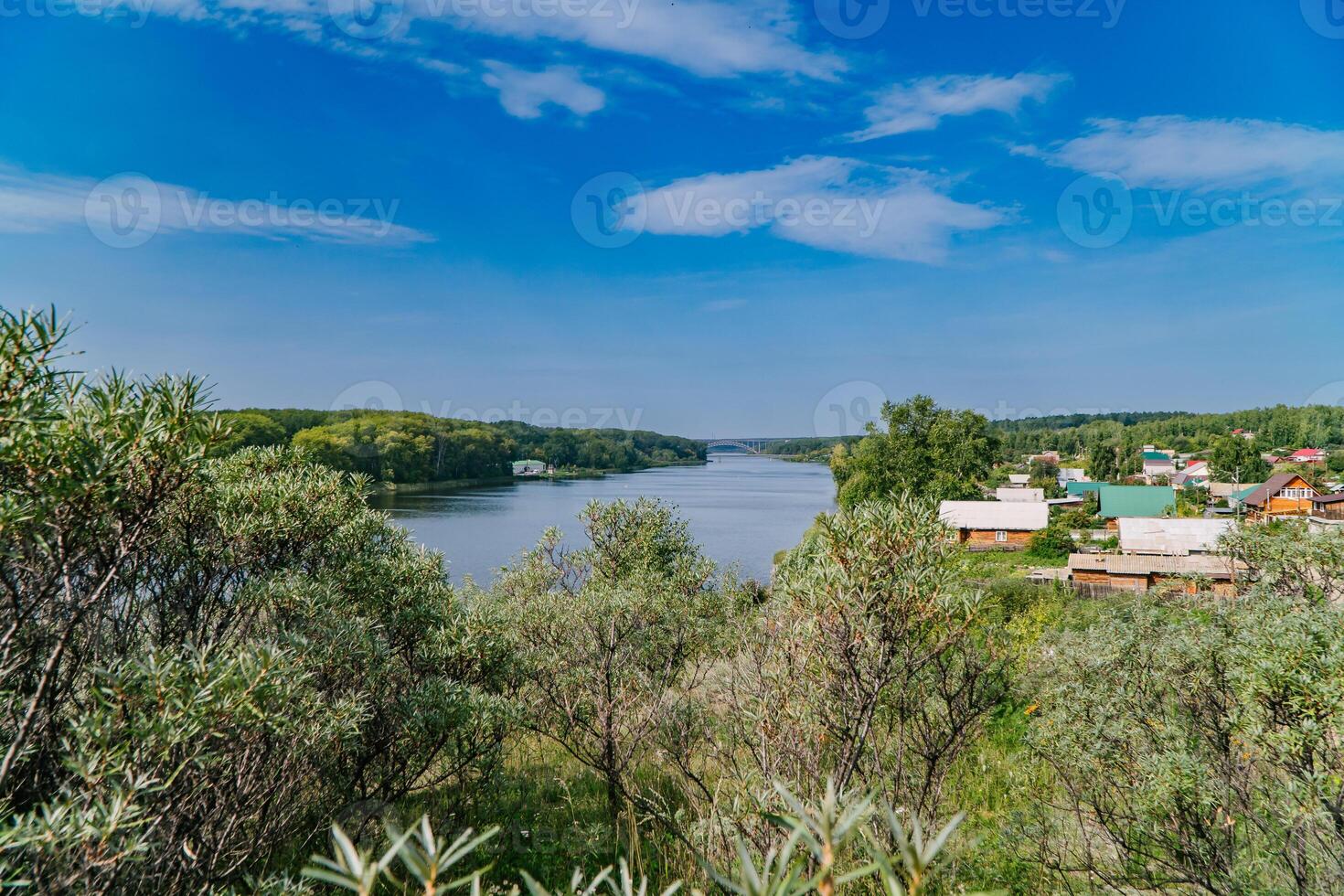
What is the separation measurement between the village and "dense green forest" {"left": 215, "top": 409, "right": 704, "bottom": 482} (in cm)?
2984

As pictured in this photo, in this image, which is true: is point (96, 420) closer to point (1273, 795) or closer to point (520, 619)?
point (520, 619)

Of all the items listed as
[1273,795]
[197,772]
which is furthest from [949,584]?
[197,772]

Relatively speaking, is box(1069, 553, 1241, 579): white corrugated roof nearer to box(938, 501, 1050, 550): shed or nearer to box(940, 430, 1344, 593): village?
box(940, 430, 1344, 593): village

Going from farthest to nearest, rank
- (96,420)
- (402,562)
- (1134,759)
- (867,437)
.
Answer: (867,437), (402,562), (1134,759), (96,420)

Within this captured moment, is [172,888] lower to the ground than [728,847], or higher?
higher

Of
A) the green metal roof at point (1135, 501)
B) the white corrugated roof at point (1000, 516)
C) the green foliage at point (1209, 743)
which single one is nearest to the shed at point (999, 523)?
the white corrugated roof at point (1000, 516)

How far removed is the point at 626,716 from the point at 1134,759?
5294 mm

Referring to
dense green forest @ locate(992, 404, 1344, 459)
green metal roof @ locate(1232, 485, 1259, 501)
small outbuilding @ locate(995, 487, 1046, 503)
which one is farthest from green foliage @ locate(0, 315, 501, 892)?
dense green forest @ locate(992, 404, 1344, 459)

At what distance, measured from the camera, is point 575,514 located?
2453cm

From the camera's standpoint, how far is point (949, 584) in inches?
225

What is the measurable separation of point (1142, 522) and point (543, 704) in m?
33.2

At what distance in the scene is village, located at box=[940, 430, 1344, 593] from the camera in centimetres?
2020

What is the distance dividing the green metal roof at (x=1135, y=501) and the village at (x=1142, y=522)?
0.05 meters

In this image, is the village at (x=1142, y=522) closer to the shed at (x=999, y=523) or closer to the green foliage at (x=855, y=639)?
the shed at (x=999, y=523)
